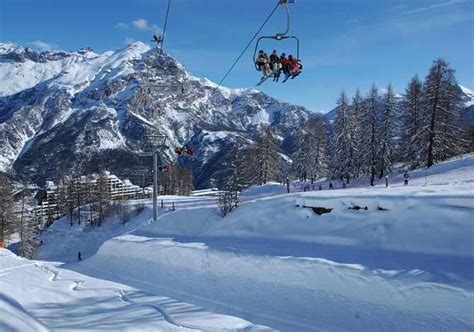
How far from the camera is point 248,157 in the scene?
59.5 metres

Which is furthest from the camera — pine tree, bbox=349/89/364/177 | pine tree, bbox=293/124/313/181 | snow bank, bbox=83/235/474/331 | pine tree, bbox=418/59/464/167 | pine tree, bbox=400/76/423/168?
pine tree, bbox=293/124/313/181

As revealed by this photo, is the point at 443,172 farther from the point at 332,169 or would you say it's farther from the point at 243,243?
the point at 243,243

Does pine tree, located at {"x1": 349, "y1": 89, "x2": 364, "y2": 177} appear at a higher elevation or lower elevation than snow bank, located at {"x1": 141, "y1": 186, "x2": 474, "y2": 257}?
higher

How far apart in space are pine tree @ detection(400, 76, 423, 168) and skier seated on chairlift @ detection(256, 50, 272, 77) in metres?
35.9

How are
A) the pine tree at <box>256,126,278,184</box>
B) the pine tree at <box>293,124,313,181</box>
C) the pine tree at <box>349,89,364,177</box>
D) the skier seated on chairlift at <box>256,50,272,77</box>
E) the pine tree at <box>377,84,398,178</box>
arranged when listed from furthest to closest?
the pine tree at <box>293,124,313,181</box>, the pine tree at <box>256,126,278,184</box>, the pine tree at <box>349,89,364,177</box>, the pine tree at <box>377,84,398,178</box>, the skier seated on chairlift at <box>256,50,272,77</box>

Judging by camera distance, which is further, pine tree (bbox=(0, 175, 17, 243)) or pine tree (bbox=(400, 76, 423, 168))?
pine tree (bbox=(400, 76, 423, 168))

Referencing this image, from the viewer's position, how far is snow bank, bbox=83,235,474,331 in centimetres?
969

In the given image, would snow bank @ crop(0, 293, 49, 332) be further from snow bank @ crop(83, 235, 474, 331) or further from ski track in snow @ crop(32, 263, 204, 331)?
snow bank @ crop(83, 235, 474, 331)

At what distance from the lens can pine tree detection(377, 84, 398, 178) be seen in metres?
46.7

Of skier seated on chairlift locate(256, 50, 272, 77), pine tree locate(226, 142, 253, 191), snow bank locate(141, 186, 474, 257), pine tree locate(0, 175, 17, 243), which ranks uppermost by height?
skier seated on chairlift locate(256, 50, 272, 77)

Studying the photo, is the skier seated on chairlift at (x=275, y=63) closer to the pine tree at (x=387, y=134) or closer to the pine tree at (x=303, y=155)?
the pine tree at (x=387, y=134)

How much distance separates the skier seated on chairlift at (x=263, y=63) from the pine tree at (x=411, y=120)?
118 feet

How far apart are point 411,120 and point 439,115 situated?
5.12m

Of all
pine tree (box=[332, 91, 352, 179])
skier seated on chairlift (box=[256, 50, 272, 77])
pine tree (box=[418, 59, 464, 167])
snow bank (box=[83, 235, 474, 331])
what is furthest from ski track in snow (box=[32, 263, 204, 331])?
pine tree (box=[332, 91, 352, 179])
